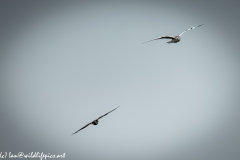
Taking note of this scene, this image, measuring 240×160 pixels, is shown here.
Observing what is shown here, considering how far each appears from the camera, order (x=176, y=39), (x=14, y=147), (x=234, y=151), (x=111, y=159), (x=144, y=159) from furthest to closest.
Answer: (x=111, y=159)
(x=144, y=159)
(x=234, y=151)
(x=14, y=147)
(x=176, y=39)

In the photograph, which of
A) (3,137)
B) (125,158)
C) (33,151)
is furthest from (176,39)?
(125,158)

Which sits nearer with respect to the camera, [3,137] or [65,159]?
[65,159]

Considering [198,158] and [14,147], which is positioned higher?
[14,147]

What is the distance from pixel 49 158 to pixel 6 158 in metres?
26.2

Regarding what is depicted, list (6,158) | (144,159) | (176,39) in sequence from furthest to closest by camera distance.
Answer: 1. (144,159)
2. (6,158)
3. (176,39)

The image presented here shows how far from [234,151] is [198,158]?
19.3 meters

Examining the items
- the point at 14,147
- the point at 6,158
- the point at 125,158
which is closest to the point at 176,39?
the point at 6,158

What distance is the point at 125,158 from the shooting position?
157 meters

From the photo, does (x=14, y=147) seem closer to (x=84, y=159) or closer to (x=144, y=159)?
Result: (x=84, y=159)

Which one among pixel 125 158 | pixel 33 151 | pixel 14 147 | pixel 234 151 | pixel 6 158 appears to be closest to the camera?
pixel 6 158

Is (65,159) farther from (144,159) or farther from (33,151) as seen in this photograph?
(144,159)

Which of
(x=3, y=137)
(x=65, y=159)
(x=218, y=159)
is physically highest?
(x=3, y=137)

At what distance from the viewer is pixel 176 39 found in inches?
1179

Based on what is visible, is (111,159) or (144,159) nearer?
(144,159)
